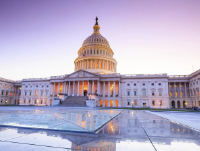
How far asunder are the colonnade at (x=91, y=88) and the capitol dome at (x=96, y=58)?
483 inches

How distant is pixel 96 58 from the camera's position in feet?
293

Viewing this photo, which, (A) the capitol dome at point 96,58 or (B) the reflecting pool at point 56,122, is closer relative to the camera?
(B) the reflecting pool at point 56,122

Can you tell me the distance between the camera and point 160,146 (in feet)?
14.1

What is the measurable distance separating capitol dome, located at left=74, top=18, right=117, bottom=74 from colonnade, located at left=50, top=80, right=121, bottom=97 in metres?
12.3

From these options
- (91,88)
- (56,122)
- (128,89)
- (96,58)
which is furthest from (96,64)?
(56,122)

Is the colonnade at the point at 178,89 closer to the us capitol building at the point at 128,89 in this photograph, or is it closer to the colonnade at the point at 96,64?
the us capitol building at the point at 128,89

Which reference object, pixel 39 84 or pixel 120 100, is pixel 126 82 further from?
pixel 39 84

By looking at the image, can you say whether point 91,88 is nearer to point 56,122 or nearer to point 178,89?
point 178,89

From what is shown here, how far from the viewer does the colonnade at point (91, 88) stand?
7131 cm

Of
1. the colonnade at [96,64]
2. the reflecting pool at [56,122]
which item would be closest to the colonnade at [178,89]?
the colonnade at [96,64]

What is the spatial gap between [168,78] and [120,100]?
27.3 metres

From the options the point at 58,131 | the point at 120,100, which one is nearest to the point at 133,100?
the point at 120,100

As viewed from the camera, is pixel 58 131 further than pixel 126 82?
No

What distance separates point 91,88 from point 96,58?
22.5 metres
